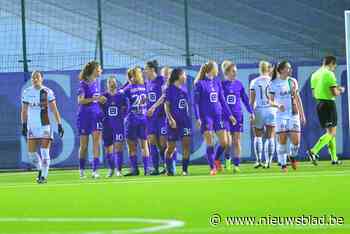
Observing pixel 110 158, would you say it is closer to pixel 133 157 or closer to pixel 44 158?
pixel 133 157

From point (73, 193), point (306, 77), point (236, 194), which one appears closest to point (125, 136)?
point (306, 77)

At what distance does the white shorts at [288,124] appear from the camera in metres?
17.2

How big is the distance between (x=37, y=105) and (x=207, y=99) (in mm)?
2831

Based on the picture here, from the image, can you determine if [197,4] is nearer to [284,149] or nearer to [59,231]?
[284,149]

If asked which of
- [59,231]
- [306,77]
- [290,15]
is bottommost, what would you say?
[59,231]

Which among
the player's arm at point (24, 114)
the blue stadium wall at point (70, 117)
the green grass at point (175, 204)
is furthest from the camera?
the blue stadium wall at point (70, 117)

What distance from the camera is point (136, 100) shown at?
18234mm

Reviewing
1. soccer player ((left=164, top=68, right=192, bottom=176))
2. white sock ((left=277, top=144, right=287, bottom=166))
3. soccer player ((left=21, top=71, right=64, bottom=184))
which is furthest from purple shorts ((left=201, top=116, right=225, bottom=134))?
soccer player ((left=21, top=71, right=64, bottom=184))

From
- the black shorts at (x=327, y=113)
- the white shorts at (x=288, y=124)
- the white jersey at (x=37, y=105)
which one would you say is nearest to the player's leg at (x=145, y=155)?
the white jersey at (x=37, y=105)

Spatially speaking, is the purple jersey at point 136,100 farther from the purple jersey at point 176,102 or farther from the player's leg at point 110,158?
the purple jersey at point 176,102

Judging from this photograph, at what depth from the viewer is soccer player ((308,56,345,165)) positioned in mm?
19156

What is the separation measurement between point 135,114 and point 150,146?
0.79 metres

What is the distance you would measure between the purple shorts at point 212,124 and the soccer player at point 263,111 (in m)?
1.89

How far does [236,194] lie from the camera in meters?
10.8
